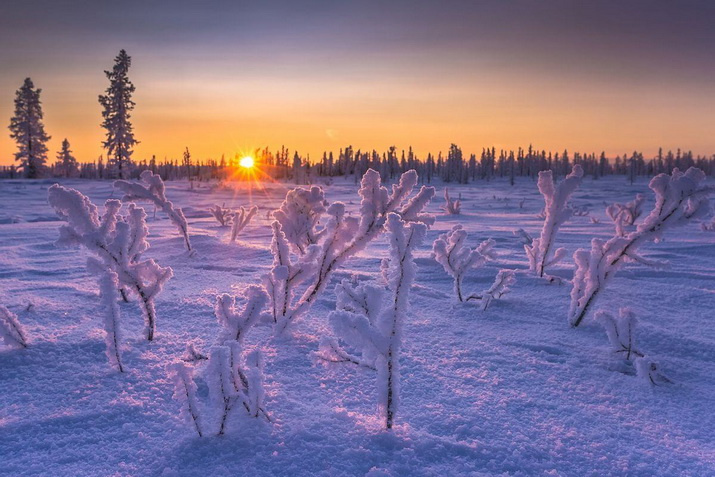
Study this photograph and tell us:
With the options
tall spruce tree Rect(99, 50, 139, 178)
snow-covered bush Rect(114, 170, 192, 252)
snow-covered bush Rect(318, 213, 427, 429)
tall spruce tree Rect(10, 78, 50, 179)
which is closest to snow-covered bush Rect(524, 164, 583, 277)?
snow-covered bush Rect(318, 213, 427, 429)

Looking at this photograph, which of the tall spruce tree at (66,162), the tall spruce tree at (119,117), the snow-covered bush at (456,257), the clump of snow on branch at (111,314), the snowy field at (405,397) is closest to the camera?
the snowy field at (405,397)

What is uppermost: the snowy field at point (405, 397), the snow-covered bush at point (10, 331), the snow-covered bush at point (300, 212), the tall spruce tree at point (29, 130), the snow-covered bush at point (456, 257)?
the tall spruce tree at point (29, 130)

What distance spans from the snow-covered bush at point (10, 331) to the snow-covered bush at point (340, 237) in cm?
98

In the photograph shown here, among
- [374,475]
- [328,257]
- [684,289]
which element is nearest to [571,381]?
[374,475]

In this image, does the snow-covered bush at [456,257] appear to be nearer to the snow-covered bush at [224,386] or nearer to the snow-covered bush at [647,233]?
the snow-covered bush at [647,233]

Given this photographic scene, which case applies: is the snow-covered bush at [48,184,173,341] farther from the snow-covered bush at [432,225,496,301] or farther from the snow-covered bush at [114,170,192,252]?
the snow-covered bush at [432,225,496,301]

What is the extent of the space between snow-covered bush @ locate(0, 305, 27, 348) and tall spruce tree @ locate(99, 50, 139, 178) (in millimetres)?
30900

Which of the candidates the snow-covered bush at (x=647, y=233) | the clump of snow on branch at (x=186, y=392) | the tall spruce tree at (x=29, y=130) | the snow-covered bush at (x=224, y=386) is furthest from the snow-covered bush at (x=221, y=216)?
the tall spruce tree at (x=29, y=130)

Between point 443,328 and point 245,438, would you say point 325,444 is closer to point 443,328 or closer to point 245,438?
point 245,438

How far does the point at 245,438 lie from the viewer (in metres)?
1.24

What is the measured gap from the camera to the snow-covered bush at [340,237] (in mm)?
1816

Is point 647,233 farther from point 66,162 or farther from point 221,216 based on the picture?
point 66,162

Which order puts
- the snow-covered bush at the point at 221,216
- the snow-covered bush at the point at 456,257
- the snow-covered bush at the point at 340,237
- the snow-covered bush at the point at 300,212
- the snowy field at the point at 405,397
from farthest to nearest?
the snow-covered bush at the point at 221,216
the snow-covered bush at the point at 456,257
the snow-covered bush at the point at 300,212
the snow-covered bush at the point at 340,237
the snowy field at the point at 405,397

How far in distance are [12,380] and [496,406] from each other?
5.51 feet
